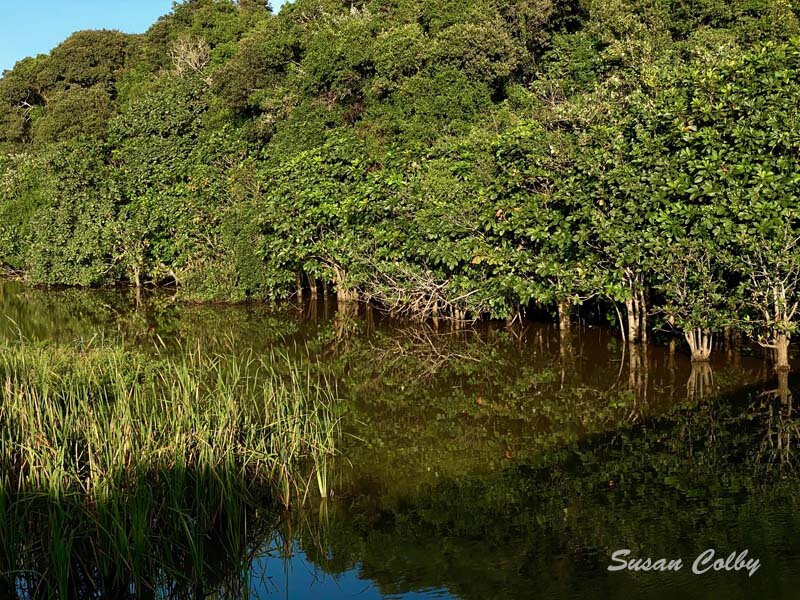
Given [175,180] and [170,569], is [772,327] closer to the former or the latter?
[170,569]

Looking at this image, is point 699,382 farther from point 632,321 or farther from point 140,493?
point 140,493

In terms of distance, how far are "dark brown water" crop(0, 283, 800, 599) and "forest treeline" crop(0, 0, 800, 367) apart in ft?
4.67

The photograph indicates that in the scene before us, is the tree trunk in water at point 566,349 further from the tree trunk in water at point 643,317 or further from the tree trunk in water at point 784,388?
the tree trunk in water at point 784,388

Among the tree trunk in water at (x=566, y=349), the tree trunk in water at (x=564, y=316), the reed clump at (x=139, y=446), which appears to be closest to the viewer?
the reed clump at (x=139, y=446)

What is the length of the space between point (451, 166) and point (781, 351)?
6.85 metres

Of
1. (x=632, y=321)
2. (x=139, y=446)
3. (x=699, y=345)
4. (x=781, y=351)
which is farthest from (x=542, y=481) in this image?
(x=632, y=321)

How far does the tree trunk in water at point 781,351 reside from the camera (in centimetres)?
1034

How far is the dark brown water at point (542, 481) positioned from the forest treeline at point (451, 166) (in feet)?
4.67

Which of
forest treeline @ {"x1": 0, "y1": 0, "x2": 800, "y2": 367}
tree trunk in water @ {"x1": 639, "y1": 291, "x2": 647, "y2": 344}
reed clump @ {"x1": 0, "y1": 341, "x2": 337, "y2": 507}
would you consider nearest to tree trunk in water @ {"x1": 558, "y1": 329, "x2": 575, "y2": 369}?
forest treeline @ {"x1": 0, "y1": 0, "x2": 800, "y2": 367}

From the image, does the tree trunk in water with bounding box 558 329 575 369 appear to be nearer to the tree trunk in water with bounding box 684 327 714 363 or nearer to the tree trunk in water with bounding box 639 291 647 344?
the tree trunk in water with bounding box 639 291 647 344

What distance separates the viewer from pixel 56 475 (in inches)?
210

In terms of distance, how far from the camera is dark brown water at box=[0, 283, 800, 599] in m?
5.38

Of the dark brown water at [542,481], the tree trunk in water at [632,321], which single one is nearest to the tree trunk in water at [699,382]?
the dark brown water at [542,481]

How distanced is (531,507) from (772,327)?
5399mm
